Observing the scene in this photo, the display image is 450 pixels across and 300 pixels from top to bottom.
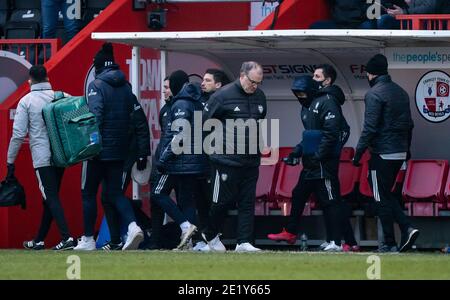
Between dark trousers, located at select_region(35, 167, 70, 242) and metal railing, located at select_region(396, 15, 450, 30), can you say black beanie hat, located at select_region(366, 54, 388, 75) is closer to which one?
metal railing, located at select_region(396, 15, 450, 30)

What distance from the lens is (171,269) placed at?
13828 mm

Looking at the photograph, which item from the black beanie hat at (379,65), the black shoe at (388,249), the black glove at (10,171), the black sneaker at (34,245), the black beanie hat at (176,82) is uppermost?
the black beanie hat at (379,65)

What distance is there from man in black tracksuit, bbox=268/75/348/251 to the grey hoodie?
9.00ft

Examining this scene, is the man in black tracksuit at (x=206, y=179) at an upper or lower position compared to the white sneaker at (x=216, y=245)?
upper

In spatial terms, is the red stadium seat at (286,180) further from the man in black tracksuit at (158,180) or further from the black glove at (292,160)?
the man in black tracksuit at (158,180)

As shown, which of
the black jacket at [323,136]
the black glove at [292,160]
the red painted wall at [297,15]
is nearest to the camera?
the black jacket at [323,136]

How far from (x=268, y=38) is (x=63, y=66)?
117 inches

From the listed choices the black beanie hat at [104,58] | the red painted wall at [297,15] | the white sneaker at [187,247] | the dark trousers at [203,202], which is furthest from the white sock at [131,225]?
the red painted wall at [297,15]

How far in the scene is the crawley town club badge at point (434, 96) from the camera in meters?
17.5

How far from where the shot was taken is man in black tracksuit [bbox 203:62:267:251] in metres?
16.1

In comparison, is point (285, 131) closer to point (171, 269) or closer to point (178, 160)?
point (178, 160)

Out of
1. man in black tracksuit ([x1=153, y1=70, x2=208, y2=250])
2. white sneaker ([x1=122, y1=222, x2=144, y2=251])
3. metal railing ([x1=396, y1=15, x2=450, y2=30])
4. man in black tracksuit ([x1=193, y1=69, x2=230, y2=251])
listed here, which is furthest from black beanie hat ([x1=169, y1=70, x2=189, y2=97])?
metal railing ([x1=396, y1=15, x2=450, y2=30])

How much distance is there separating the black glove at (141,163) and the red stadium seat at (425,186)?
2909 mm

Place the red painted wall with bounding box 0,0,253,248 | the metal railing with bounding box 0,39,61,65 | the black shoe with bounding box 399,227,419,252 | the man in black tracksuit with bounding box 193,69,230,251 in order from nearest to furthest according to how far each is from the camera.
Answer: the black shoe with bounding box 399,227,419,252 → the man in black tracksuit with bounding box 193,69,230,251 → the red painted wall with bounding box 0,0,253,248 → the metal railing with bounding box 0,39,61,65
